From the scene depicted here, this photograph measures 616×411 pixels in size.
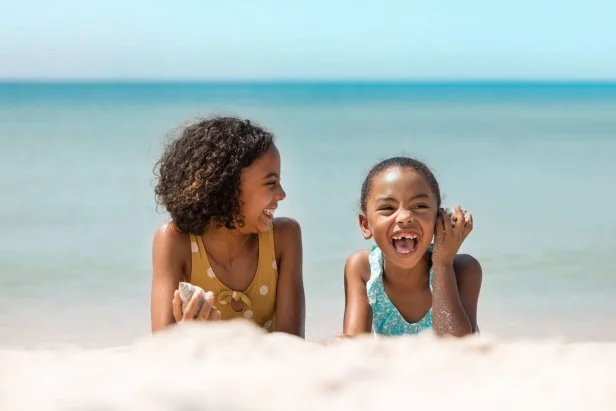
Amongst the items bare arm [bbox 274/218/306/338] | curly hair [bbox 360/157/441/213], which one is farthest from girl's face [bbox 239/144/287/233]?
curly hair [bbox 360/157/441/213]

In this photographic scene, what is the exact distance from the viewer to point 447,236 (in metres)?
3.71

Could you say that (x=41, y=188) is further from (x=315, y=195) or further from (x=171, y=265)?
(x=171, y=265)

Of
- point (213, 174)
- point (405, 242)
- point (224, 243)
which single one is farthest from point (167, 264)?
point (405, 242)

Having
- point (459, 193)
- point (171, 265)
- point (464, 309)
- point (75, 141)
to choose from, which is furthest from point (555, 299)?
point (75, 141)

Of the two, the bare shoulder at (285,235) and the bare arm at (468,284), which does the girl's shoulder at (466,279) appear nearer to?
the bare arm at (468,284)

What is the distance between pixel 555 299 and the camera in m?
6.41

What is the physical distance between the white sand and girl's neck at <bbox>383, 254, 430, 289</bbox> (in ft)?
5.47

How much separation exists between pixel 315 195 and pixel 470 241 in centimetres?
264

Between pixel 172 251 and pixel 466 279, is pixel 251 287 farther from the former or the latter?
pixel 466 279

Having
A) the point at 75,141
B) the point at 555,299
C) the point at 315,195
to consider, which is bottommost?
the point at 555,299

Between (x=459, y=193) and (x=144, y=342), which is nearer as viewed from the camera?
(x=144, y=342)

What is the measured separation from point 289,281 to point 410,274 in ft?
1.61

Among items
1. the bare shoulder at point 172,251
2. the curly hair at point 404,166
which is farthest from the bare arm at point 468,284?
the bare shoulder at point 172,251

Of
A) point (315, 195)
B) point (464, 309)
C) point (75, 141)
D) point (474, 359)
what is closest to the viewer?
point (474, 359)
